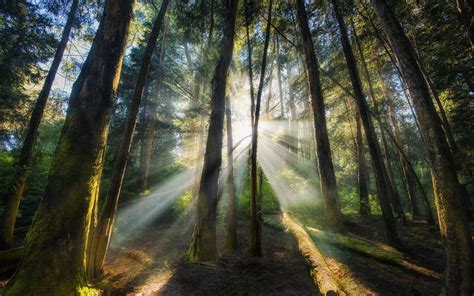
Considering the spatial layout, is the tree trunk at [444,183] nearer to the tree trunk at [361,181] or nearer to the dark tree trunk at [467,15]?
the dark tree trunk at [467,15]

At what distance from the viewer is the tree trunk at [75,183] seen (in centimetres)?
358

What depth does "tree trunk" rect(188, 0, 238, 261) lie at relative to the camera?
696cm

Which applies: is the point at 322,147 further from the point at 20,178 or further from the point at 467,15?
the point at 20,178

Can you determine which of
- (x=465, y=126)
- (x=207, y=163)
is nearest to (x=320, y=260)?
(x=207, y=163)

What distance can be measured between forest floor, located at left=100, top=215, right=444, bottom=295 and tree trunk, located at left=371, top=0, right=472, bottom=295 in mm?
747

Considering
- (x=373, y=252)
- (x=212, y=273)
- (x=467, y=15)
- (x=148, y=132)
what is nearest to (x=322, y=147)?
(x=373, y=252)

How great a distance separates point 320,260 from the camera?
17.6 feet

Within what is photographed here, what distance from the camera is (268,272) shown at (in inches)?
249

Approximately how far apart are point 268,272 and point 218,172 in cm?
310

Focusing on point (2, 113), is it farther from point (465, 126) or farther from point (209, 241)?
point (465, 126)

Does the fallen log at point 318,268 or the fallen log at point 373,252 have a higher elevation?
the fallen log at point 318,268

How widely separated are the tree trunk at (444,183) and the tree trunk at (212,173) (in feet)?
15.8

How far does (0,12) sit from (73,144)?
11906 millimetres

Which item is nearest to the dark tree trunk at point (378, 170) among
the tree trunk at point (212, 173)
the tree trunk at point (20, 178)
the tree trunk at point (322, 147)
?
the tree trunk at point (322, 147)
